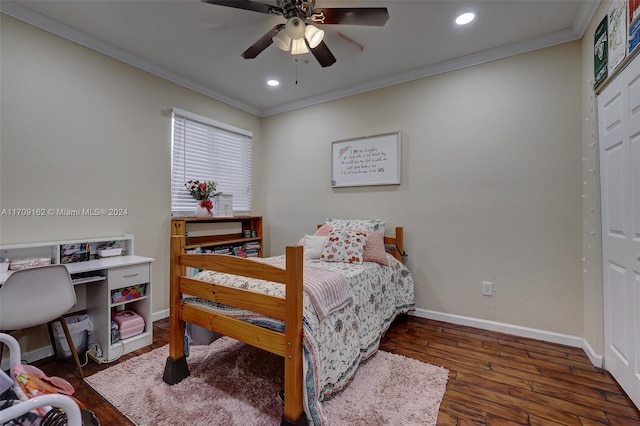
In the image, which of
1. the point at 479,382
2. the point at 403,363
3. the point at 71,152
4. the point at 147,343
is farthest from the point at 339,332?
the point at 71,152

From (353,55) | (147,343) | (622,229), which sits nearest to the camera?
(622,229)

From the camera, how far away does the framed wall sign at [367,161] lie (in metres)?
3.20

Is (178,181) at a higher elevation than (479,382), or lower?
higher

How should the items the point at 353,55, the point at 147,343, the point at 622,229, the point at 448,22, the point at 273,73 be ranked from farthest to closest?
the point at 273,73 → the point at 353,55 → the point at 147,343 → the point at 448,22 → the point at 622,229

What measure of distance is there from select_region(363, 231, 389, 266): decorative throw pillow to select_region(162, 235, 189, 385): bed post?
159 cm

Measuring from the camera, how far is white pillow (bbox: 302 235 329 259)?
109 inches

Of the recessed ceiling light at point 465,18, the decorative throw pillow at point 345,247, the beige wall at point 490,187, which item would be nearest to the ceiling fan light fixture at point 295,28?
the recessed ceiling light at point 465,18

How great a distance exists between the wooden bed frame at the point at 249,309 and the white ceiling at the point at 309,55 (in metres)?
1.80

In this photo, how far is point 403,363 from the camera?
211cm

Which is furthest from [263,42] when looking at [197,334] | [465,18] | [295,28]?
[197,334]

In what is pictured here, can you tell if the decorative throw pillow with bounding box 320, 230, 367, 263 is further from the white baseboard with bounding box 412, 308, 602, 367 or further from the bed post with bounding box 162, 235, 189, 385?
the bed post with bounding box 162, 235, 189, 385

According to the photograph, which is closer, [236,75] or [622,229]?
[622,229]

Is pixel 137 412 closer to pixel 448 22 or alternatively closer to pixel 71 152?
pixel 71 152

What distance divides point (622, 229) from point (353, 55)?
8.13 ft
